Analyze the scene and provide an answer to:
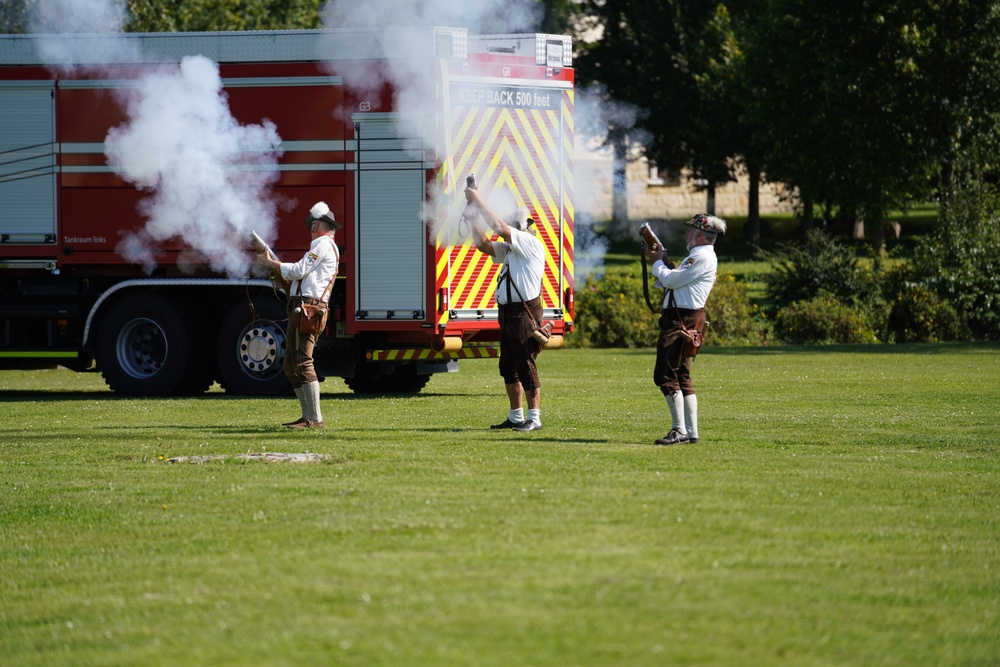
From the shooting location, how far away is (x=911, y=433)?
13.2 metres

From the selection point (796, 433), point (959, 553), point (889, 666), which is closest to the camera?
point (889, 666)

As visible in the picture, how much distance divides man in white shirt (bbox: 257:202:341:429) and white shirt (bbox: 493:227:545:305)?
60.7 inches

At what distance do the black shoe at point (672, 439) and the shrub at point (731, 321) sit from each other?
54.7ft

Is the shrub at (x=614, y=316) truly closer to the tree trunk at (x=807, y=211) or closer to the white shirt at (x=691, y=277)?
the tree trunk at (x=807, y=211)

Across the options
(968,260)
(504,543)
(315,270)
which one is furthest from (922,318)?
(504,543)

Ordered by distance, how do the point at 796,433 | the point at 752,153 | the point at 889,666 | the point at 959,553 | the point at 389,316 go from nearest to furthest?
the point at 889,666, the point at 959,553, the point at 796,433, the point at 389,316, the point at 752,153

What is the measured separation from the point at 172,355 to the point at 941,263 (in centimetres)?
1757

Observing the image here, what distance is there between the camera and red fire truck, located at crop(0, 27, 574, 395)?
1706 centimetres

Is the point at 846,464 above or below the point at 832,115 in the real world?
below

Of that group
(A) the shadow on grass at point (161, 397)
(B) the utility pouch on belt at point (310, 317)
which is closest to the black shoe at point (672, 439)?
(B) the utility pouch on belt at point (310, 317)

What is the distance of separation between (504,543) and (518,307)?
Answer: 5.76 m

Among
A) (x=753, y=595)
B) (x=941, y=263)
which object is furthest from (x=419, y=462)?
(x=941, y=263)

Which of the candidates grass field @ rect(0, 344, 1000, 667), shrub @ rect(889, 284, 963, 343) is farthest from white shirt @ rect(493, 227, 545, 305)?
shrub @ rect(889, 284, 963, 343)

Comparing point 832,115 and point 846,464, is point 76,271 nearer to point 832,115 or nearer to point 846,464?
point 846,464
